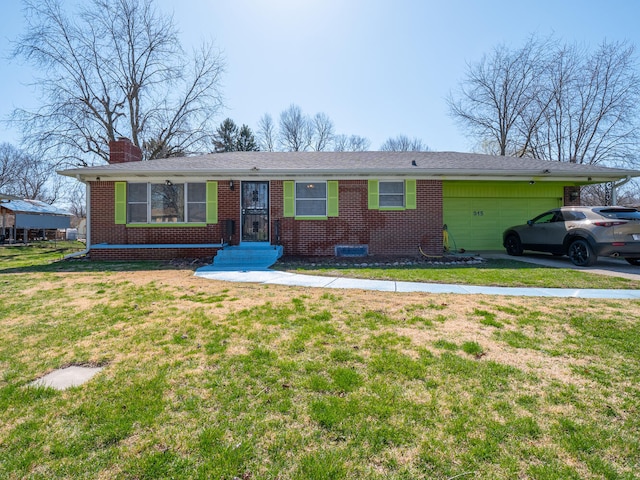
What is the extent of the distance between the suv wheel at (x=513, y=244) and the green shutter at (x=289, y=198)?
7322mm

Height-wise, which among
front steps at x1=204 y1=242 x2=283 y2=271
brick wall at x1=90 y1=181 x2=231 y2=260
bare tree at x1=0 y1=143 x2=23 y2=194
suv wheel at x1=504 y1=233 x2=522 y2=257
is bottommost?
front steps at x1=204 y1=242 x2=283 y2=271

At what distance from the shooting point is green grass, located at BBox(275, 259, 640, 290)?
6.33 metres

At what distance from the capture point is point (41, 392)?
2422 millimetres

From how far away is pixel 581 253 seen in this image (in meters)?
8.52

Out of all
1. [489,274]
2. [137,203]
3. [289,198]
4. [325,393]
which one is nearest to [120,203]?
[137,203]

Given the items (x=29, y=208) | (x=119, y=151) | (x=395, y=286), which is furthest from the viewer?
(x=29, y=208)

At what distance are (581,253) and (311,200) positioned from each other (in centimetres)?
765

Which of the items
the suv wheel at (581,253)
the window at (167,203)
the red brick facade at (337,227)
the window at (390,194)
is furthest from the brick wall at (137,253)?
the suv wheel at (581,253)

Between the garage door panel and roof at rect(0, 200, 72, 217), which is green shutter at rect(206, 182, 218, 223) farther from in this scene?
roof at rect(0, 200, 72, 217)

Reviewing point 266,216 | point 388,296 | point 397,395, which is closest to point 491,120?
point 266,216

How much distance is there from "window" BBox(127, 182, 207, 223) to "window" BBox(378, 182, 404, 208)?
590 cm

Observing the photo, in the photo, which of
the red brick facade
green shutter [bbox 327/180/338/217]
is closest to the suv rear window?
the red brick facade

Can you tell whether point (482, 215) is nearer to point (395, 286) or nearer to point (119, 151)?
point (395, 286)

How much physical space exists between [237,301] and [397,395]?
3.25 meters
